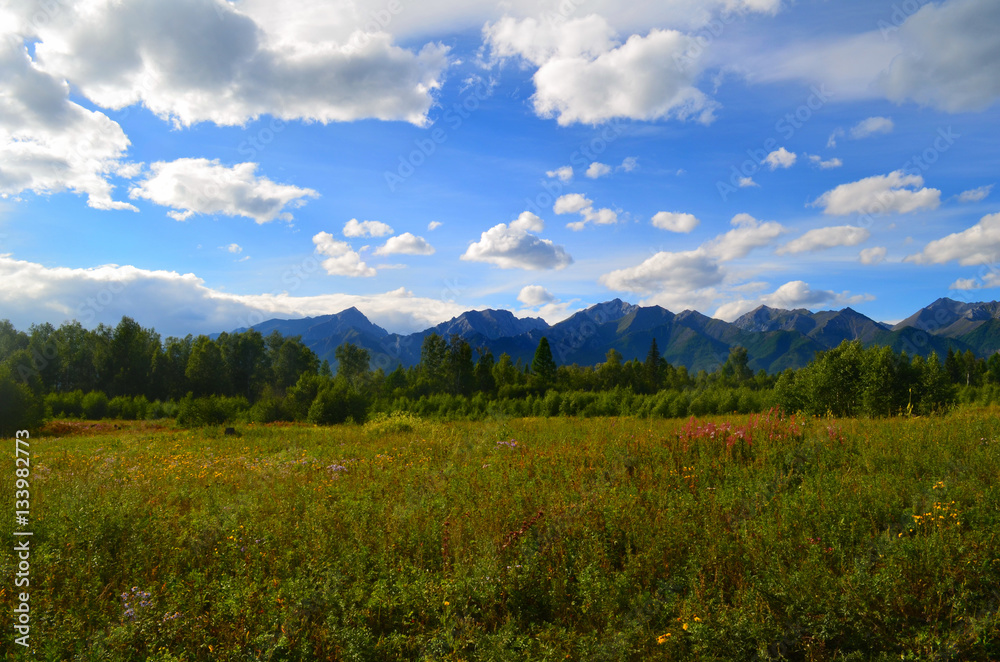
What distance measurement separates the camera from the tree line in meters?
25.3

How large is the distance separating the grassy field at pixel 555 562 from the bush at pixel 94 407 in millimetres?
41578

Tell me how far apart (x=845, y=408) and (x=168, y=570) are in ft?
102

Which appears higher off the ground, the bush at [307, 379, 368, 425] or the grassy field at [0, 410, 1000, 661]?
the grassy field at [0, 410, 1000, 661]

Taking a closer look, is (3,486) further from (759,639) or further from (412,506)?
(759,639)

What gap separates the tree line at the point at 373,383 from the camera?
83.0 ft

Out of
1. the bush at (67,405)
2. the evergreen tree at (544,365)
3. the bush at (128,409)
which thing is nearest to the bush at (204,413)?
the bush at (128,409)

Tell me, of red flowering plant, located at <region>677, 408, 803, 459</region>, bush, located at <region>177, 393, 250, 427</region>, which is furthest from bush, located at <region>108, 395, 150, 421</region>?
red flowering plant, located at <region>677, 408, 803, 459</region>

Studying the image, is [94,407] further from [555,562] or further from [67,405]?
[555,562]

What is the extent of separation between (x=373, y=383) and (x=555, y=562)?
79763 mm

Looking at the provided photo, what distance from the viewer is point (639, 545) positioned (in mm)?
4785

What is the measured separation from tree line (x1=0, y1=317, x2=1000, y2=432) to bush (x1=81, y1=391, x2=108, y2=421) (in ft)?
0.35

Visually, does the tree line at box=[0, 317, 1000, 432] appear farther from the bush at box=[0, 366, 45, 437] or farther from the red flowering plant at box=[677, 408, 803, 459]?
the red flowering plant at box=[677, 408, 803, 459]

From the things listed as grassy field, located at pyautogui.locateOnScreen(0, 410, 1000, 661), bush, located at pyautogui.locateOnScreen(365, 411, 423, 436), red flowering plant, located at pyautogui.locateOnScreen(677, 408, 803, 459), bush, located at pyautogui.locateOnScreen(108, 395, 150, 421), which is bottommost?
bush, located at pyautogui.locateOnScreen(108, 395, 150, 421)

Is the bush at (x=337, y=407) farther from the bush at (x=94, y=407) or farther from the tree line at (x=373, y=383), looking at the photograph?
the bush at (x=94, y=407)
